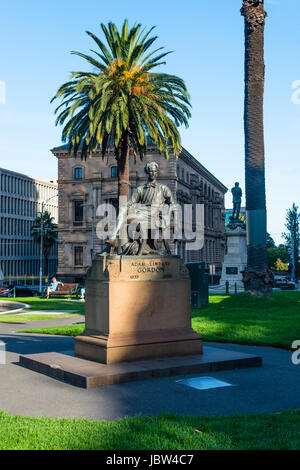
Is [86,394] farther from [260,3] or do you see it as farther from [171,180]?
[171,180]

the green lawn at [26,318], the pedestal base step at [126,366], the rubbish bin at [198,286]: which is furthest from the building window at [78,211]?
the pedestal base step at [126,366]

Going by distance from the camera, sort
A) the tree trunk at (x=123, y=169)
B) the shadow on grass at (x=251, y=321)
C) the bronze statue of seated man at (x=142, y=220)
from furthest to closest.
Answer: the tree trunk at (x=123, y=169)
the shadow on grass at (x=251, y=321)
the bronze statue of seated man at (x=142, y=220)

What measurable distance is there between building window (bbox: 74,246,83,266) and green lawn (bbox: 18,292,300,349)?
145ft

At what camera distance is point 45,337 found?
48.3 feet

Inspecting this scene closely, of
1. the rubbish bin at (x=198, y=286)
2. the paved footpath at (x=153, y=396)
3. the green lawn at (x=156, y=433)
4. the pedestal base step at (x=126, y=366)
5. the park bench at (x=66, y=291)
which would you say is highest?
the rubbish bin at (x=198, y=286)

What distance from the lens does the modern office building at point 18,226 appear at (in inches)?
3728

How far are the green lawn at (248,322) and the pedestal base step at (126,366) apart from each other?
2818 mm

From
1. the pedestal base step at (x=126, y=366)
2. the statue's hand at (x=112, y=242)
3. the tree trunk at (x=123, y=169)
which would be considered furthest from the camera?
the tree trunk at (x=123, y=169)

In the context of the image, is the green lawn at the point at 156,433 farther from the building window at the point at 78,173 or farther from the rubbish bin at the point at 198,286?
the building window at the point at 78,173

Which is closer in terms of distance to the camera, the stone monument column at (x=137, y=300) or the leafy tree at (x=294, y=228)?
the stone monument column at (x=137, y=300)

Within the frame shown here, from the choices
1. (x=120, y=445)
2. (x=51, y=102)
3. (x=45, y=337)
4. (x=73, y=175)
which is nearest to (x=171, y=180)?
(x=73, y=175)

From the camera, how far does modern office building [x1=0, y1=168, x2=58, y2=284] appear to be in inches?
3728

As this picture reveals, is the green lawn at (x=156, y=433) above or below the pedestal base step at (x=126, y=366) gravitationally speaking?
above

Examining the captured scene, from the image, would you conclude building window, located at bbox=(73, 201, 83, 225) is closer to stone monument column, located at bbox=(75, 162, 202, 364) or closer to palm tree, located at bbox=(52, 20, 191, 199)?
palm tree, located at bbox=(52, 20, 191, 199)
